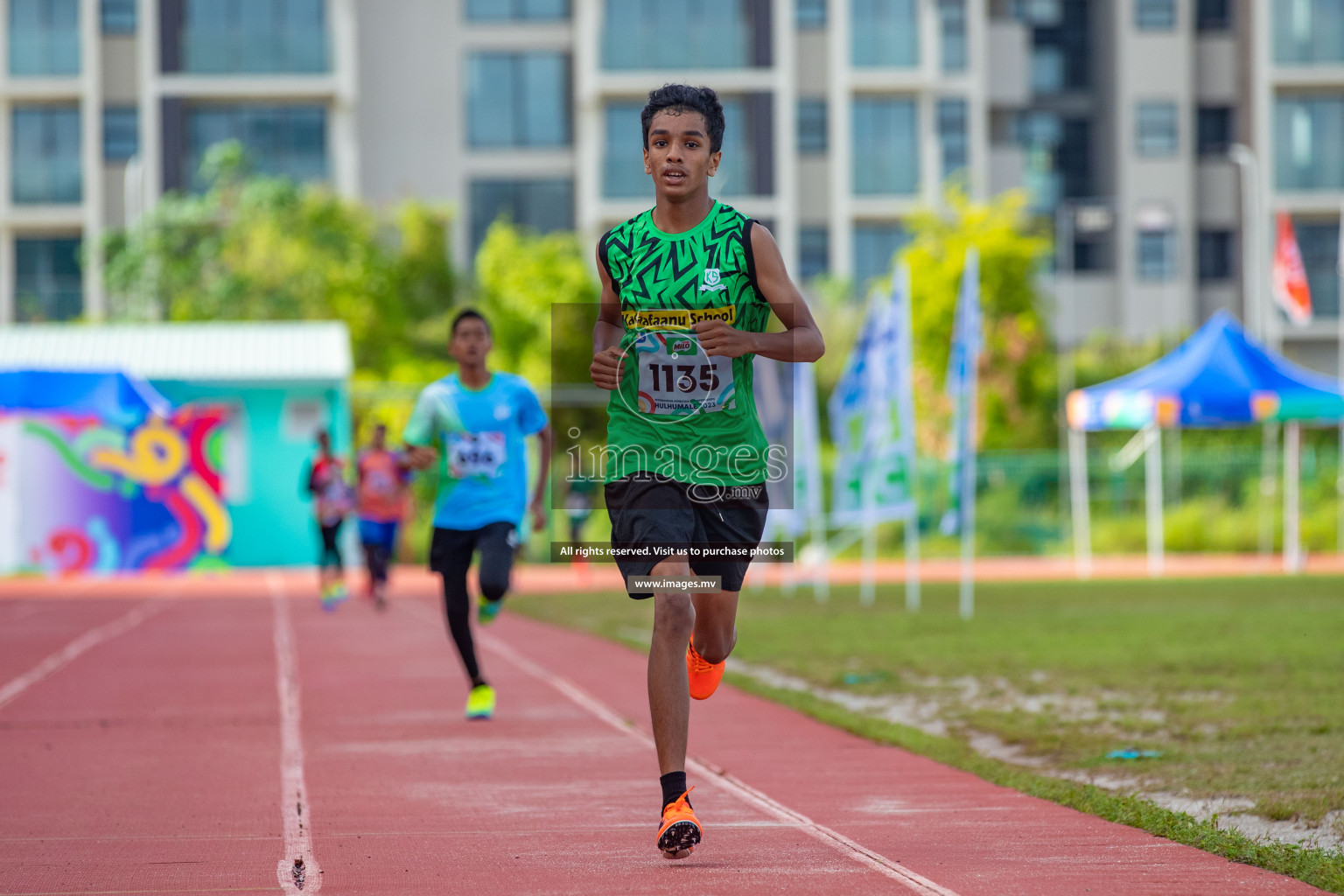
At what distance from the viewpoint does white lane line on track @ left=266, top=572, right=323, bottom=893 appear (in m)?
5.13

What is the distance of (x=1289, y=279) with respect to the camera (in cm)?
3189

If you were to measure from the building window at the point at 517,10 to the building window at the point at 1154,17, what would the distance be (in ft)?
51.7

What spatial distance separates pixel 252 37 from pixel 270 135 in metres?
2.40

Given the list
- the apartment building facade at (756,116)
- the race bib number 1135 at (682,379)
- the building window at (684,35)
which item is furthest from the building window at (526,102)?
the race bib number 1135 at (682,379)

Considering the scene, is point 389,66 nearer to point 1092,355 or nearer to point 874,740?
point 1092,355

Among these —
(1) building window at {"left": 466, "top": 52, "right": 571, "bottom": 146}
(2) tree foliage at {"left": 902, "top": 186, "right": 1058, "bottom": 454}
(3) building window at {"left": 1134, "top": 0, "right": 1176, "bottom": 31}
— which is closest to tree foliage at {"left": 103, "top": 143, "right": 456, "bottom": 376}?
(1) building window at {"left": 466, "top": 52, "right": 571, "bottom": 146}

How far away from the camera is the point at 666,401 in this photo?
5562 mm

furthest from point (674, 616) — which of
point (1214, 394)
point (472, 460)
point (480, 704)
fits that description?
point (1214, 394)

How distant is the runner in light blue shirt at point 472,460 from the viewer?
9.09m

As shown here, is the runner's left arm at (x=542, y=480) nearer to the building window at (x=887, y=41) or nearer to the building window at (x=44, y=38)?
the building window at (x=44, y=38)

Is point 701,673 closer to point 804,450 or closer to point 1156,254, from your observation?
point 804,450

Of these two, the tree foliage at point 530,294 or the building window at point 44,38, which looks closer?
the tree foliage at point 530,294

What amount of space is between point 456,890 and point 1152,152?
157ft

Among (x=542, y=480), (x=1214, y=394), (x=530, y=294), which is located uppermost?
(x=530, y=294)
